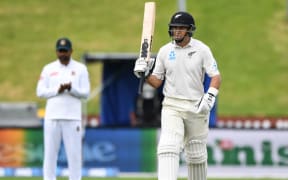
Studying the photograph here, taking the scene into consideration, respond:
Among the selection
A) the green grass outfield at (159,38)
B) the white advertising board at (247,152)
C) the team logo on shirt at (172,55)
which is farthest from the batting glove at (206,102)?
the green grass outfield at (159,38)

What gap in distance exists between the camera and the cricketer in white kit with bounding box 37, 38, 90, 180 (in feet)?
40.5

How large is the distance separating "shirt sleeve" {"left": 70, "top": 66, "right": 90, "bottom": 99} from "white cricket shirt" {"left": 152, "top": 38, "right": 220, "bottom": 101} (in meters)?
2.00

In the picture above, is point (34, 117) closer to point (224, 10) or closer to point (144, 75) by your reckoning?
point (144, 75)

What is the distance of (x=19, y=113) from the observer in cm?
2158

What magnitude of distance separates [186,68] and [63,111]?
7.82 ft

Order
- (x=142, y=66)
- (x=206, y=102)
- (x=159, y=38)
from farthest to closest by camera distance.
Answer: (x=159, y=38) < (x=206, y=102) < (x=142, y=66)

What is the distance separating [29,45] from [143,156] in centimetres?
2017

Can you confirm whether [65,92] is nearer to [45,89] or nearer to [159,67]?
[45,89]

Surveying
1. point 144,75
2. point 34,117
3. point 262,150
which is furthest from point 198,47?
point 34,117

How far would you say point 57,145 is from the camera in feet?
40.7

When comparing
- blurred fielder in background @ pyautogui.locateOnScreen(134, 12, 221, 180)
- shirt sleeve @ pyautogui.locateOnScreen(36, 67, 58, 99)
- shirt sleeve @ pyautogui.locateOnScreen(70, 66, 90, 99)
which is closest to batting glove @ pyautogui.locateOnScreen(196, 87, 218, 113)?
blurred fielder in background @ pyautogui.locateOnScreen(134, 12, 221, 180)

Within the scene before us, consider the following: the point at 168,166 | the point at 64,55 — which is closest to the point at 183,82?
the point at 168,166

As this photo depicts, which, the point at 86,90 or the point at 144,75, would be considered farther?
the point at 86,90

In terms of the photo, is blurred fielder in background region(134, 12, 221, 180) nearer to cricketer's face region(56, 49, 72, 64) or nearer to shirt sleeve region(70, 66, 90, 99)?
shirt sleeve region(70, 66, 90, 99)
